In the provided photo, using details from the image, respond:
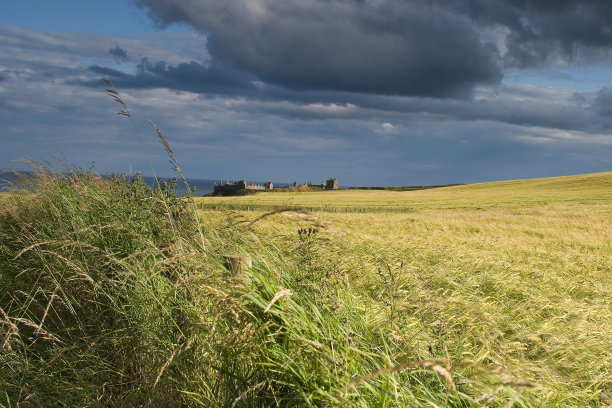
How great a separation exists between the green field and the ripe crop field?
0.04 m

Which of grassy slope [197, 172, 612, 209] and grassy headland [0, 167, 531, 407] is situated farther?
grassy slope [197, 172, 612, 209]

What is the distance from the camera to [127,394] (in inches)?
126

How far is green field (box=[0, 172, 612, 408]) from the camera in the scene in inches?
95.7

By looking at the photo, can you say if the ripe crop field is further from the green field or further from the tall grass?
the tall grass

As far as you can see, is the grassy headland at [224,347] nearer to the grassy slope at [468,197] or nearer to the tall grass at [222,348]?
the tall grass at [222,348]

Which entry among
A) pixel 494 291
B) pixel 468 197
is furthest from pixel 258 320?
pixel 468 197

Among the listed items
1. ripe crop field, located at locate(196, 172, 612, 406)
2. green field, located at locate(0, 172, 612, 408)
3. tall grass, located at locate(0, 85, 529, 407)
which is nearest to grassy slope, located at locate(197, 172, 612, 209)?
ripe crop field, located at locate(196, 172, 612, 406)

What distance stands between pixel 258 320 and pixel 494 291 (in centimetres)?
558

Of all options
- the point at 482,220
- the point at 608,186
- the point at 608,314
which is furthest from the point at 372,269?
the point at 608,186

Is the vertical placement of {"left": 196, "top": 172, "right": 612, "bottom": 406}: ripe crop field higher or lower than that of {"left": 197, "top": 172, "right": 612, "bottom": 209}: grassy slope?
lower

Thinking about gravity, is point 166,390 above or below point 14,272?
below

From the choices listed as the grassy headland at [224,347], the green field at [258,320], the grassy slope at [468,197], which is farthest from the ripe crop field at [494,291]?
the grassy slope at [468,197]

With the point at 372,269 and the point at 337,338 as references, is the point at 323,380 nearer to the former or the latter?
the point at 337,338

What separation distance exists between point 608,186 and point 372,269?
38.3 m
